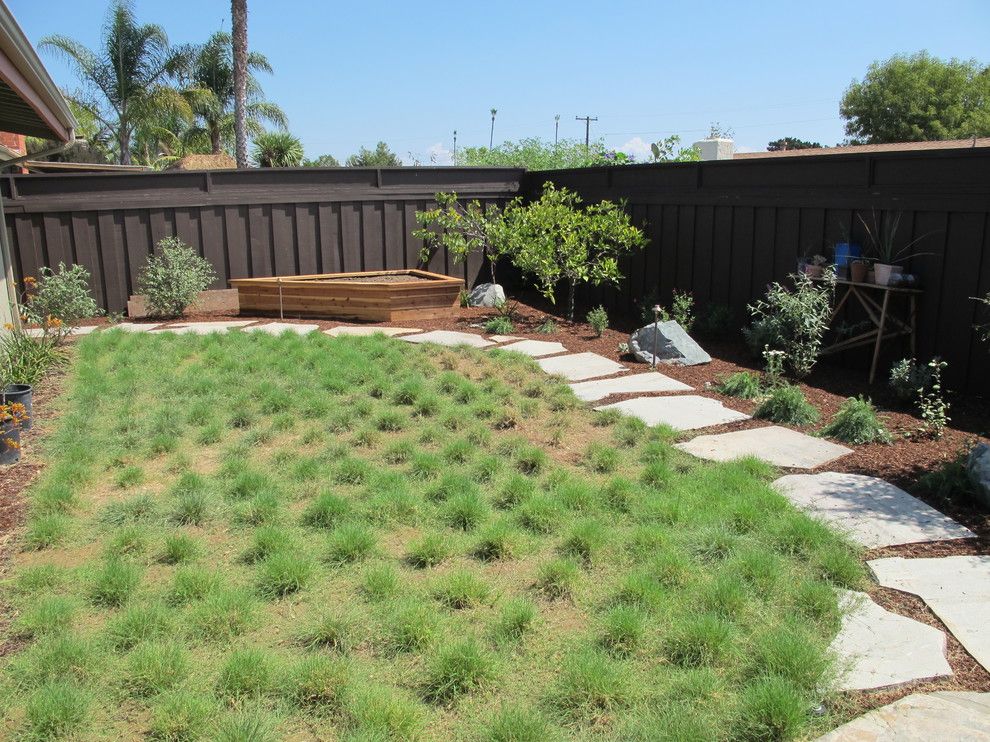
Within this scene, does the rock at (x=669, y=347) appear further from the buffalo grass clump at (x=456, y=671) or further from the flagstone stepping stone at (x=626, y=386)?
the buffalo grass clump at (x=456, y=671)

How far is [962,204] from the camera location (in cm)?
544

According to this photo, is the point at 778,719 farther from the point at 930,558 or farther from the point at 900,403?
the point at 900,403

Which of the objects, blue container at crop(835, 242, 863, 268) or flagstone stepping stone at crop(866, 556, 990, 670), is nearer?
flagstone stepping stone at crop(866, 556, 990, 670)

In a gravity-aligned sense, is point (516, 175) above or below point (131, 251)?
above

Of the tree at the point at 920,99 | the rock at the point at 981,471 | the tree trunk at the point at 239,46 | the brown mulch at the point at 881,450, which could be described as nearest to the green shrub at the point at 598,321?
the brown mulch at the point at 881,450

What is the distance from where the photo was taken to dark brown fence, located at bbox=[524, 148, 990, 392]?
17.9ft

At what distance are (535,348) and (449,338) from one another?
0.94 meters

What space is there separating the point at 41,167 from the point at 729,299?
1199cm

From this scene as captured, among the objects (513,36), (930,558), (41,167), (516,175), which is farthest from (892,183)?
(513,36)

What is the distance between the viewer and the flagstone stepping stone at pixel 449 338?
763 cm

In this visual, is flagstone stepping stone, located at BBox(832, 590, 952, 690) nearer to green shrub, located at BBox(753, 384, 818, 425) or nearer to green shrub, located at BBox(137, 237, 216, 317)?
green shrub, located at BBox(753, 384, 818, 425)

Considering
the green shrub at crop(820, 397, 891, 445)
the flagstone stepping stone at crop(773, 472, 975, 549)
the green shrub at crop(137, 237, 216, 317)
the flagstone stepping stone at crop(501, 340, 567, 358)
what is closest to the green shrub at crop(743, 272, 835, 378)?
the green shrub at crop(820, 397, 891, 445)

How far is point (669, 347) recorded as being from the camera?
6871mm

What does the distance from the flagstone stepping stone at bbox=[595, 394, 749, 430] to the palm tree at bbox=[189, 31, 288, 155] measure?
26.2m
